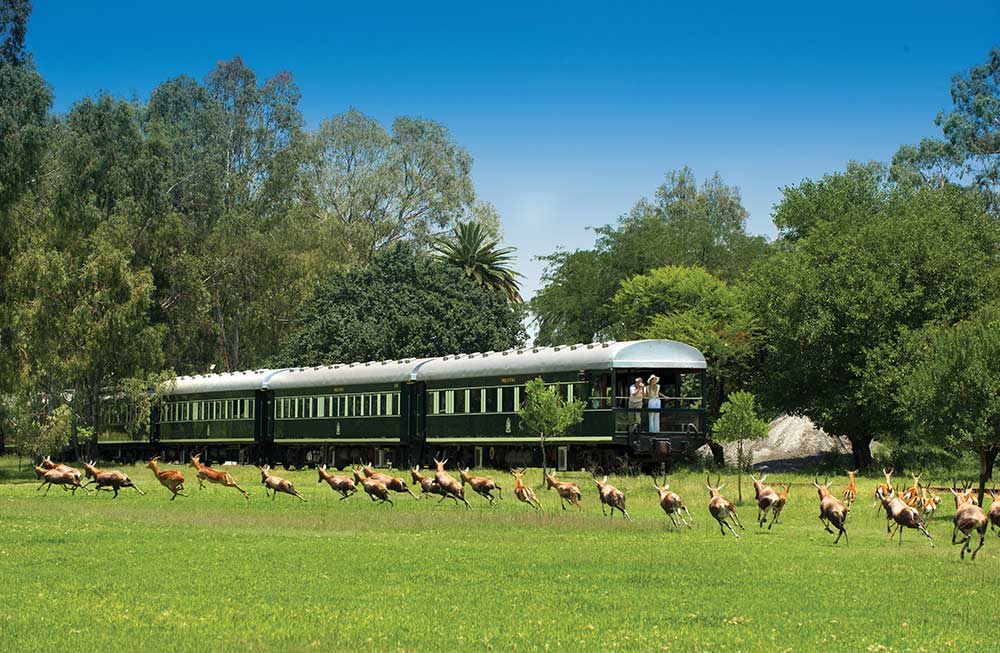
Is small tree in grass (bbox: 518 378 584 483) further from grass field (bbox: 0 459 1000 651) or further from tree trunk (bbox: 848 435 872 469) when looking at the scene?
tree trunk (bbox: 848 435 872 469)

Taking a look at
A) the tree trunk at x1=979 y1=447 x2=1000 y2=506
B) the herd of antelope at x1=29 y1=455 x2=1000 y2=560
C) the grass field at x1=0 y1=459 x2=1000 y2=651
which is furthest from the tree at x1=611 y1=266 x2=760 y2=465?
the grass field at x1=0 y1=459 x2=1000 y2=651

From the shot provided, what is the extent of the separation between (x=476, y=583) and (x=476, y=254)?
86.4 meters

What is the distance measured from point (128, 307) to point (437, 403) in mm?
13984

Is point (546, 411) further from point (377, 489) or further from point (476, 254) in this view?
point (476, 254)

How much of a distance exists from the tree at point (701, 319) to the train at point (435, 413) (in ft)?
28.7

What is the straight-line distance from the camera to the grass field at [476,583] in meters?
15.0

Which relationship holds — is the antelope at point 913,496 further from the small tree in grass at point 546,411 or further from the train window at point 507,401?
the train window at point 507,401

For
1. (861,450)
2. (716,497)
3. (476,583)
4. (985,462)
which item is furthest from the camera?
(861,450)

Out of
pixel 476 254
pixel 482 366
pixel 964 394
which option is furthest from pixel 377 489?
pixel 476 254

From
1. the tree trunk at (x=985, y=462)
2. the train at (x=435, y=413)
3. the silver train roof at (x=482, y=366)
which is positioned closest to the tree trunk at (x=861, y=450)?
the train at (x=435, y=413)

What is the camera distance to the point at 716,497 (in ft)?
87.0

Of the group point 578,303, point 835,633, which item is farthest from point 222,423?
point 835,633

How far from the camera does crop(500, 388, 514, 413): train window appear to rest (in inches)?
1907

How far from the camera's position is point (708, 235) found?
79562mm
